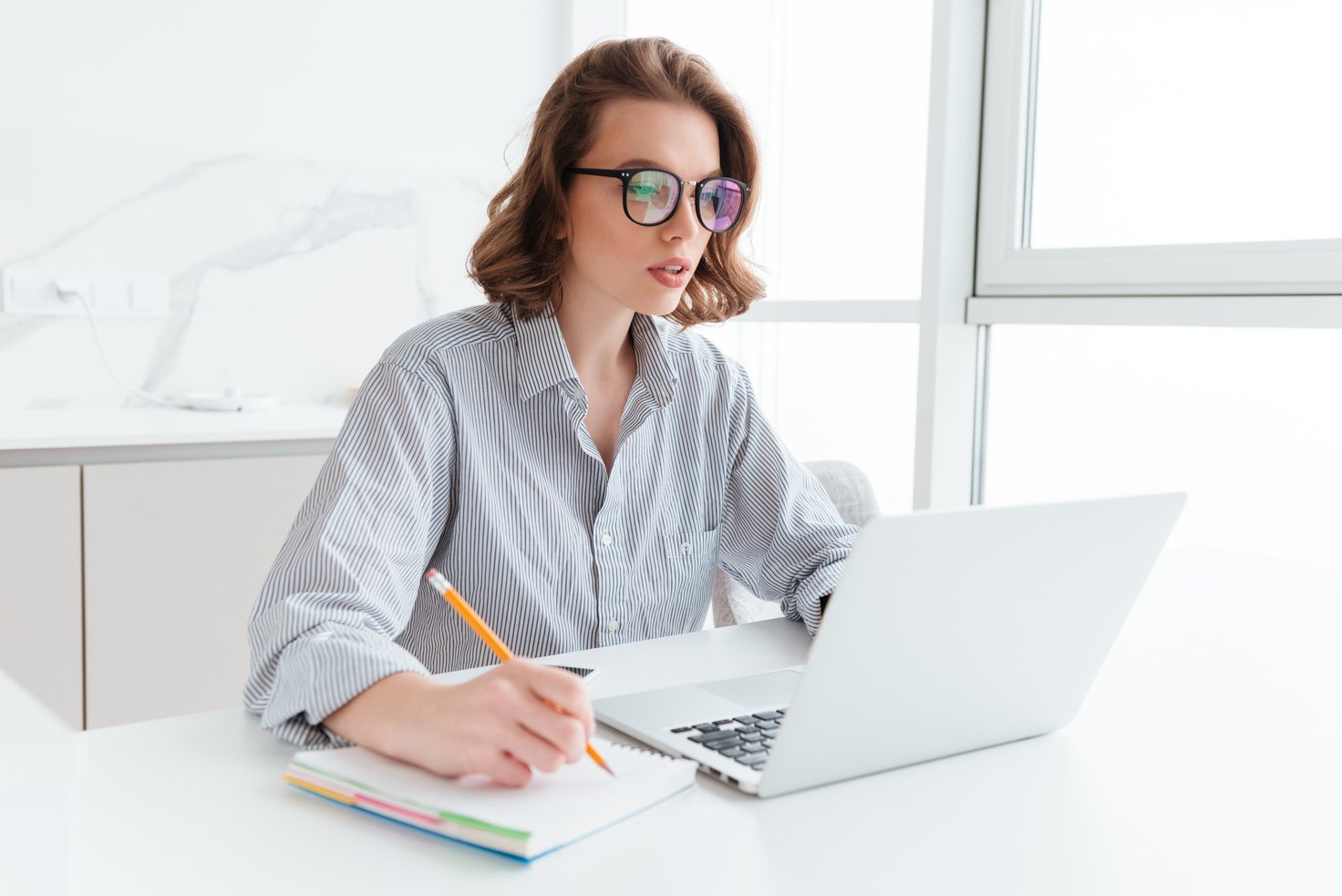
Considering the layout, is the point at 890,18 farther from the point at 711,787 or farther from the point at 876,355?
the point at 711,787

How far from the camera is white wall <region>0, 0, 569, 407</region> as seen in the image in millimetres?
2734

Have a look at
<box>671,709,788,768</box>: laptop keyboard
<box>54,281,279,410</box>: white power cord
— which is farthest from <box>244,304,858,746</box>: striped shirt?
<box>54,281,279,410</box>: white power cord

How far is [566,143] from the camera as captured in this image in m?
1.52

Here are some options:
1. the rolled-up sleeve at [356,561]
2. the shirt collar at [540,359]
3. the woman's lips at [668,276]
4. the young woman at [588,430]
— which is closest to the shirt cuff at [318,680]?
the rolled-up sleeve at [356,561]

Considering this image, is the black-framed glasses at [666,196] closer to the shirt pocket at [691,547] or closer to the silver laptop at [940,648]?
the shirt pocket at [691,547]

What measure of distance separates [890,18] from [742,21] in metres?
0.65

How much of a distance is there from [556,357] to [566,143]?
29 cm

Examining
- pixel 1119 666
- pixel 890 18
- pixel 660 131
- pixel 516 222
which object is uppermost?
pixel 890 18

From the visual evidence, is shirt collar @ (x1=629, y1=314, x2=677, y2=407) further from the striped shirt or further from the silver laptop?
the silver laptop

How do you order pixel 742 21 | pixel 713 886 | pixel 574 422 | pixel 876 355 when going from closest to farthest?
1. pixel 713 886
2. pixel 574 422
3. pixel 876 355
4. pixel 742 21

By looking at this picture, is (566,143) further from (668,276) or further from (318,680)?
(318,680)

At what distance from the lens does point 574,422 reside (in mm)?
1437

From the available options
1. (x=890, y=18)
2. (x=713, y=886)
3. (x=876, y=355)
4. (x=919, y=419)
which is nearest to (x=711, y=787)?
(x=713, y=886)

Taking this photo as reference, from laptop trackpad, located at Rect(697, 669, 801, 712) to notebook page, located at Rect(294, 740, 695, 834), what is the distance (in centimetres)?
19
